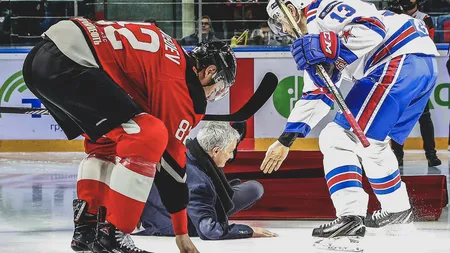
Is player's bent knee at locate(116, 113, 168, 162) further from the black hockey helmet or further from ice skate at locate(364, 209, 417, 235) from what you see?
ice skate at locate(364, 209, 417, 235)

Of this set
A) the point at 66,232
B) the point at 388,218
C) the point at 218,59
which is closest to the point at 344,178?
the point at 388,218

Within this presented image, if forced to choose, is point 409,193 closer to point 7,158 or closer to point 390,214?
point 390,214

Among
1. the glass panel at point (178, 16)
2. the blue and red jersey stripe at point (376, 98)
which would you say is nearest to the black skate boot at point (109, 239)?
the blue and red jersey stripe at point (376, 98)

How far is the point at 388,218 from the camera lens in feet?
13.8

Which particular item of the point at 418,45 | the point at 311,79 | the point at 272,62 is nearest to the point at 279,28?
the point at 311,79

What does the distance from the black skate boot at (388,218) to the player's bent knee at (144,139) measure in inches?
64.1

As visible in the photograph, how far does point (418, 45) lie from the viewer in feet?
13.2

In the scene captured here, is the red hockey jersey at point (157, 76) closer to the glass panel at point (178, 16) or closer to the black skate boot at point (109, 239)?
the black skate boot at point (109, 239)

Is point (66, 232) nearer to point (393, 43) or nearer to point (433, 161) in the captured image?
point (393, 43)

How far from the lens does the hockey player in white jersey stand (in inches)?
144

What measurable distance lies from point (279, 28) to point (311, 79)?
26cm

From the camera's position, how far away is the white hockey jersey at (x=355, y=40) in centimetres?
365

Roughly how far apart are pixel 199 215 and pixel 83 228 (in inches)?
24.9

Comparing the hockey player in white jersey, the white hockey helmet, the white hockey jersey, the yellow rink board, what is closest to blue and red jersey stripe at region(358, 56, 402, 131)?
the hockey player in white jersey
